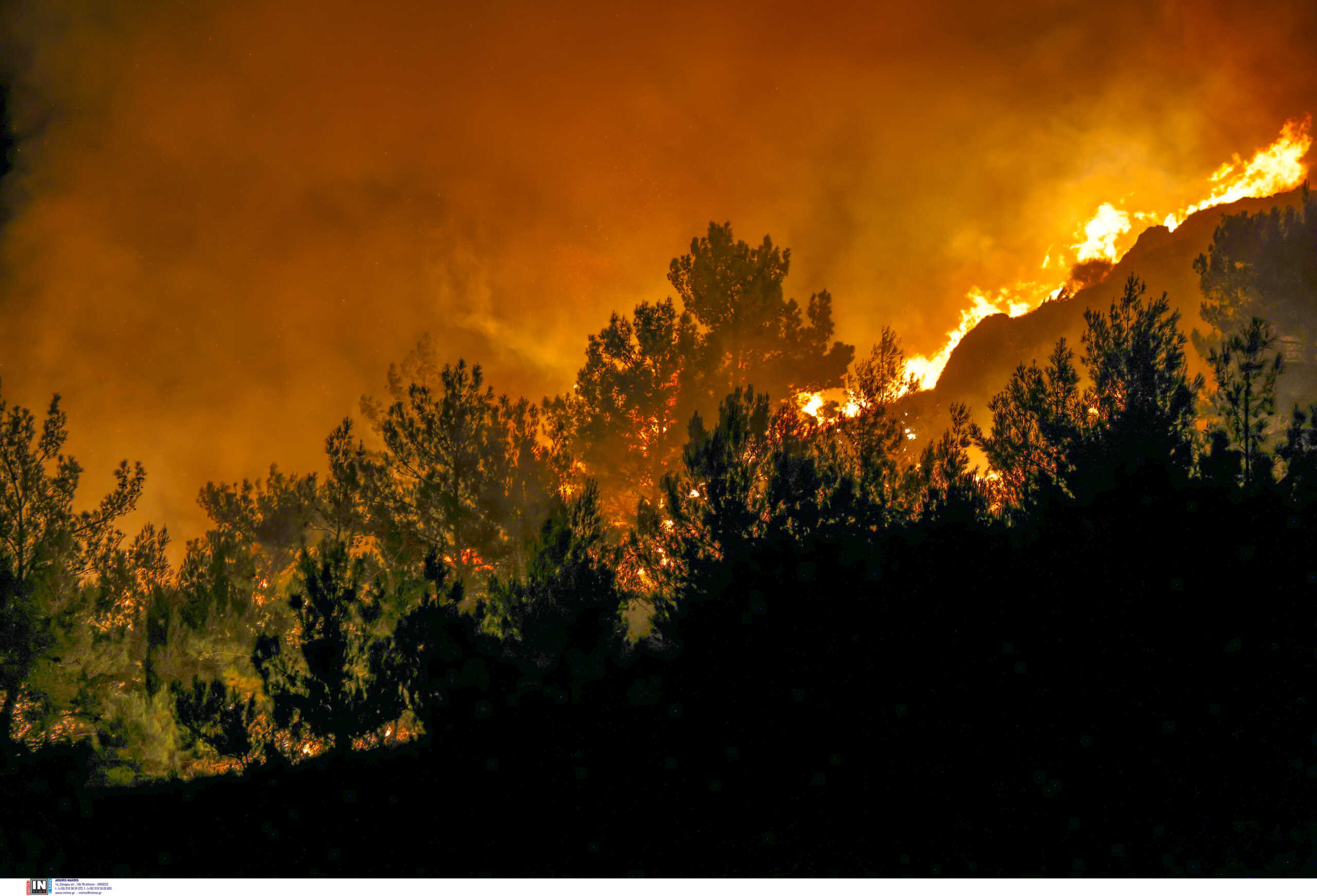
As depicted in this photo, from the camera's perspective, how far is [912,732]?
11.6 m

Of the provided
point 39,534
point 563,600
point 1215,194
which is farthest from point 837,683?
point 1215,194

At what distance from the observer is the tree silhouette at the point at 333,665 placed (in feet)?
42.2

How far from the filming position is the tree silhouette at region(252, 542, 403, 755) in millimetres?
12875

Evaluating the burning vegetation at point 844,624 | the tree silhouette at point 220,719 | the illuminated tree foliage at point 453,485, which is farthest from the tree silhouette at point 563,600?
the illuminated tree foliage at point 453,485

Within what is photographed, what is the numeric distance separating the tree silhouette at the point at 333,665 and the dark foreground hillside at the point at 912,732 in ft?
3.74

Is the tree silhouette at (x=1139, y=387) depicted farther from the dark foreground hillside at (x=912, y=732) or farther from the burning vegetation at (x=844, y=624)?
the dark foreground hillside at (x=912, y=732)

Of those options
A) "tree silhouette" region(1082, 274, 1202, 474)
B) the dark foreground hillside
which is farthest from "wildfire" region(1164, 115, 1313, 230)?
the dark foreground hillside

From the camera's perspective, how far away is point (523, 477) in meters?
22.4

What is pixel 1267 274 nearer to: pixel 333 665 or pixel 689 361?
pixel 689 361

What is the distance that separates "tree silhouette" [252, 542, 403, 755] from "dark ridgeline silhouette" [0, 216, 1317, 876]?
65 millimetres

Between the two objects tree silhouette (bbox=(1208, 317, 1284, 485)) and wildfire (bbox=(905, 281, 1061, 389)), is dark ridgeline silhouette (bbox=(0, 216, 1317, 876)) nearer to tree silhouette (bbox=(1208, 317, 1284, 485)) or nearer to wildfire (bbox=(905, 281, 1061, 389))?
tree silhouette (bbox=(1208, 317, 1284, 485))

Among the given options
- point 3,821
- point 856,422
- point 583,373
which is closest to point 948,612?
point 856,422

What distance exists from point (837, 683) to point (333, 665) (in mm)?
9863

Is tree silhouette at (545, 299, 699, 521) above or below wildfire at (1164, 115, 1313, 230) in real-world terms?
below
